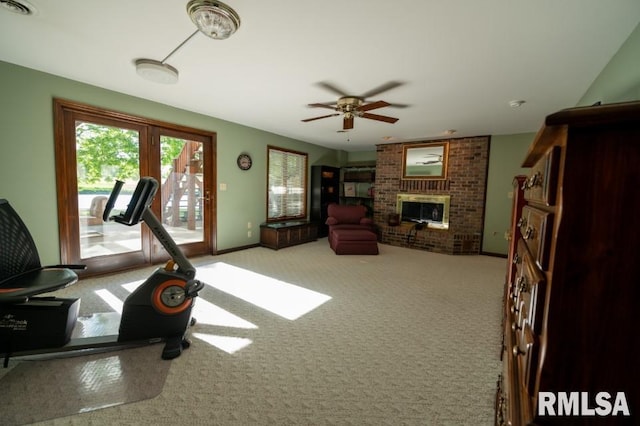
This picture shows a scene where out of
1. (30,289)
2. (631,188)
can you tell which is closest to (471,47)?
(631,188)

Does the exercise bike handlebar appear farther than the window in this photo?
No

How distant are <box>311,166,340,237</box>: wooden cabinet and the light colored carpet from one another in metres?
3.00

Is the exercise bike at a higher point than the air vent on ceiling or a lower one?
lower

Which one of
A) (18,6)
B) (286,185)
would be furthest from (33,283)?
(286,185)

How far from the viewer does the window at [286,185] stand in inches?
217

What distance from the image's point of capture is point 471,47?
1.99m

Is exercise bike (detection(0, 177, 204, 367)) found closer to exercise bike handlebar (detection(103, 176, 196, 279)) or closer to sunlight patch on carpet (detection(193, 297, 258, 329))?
exercise bike handlebar (detection(103, 176, 196, 279))

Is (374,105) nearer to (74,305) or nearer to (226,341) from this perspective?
(226,341)

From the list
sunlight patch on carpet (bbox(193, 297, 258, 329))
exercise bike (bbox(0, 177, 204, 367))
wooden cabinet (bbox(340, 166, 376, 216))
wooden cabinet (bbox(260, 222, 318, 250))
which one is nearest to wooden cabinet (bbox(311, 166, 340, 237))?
wooden cabinet (bbox(340, 166, 376, 216))

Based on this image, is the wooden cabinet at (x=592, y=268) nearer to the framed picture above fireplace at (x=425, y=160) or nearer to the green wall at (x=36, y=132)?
the green wall at (x=36, y=132)

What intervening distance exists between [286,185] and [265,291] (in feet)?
10.8

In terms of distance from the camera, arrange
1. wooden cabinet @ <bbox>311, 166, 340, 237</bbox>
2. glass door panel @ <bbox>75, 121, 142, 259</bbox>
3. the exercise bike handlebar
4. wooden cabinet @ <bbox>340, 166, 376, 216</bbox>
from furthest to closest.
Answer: wooden cabinet @ <bbox>340, 166, 376, 216</bbox>, wooden cabinet @ <bbox>311, 166, 340, 237</bbox>, glass door panel @ <bbox>75, 121, 142, 259</bbox>, the exercise bike handlebar

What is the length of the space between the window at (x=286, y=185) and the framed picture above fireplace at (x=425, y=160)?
2.31 metres

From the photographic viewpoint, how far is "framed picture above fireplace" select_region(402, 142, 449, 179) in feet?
17.6
